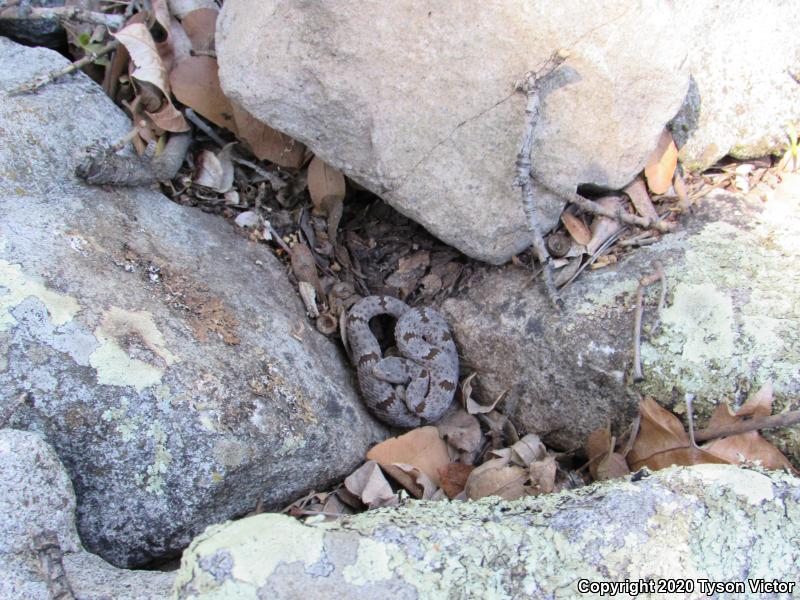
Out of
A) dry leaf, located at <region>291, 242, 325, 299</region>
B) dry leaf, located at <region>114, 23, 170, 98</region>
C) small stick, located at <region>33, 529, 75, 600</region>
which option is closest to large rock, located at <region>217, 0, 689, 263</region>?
dry leaf, located at <region>114, 23, 170, 98</region>

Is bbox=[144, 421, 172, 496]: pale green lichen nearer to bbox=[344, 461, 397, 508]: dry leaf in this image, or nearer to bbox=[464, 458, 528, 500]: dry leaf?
bbox=[344, 461, 397, 508]: dry leaf

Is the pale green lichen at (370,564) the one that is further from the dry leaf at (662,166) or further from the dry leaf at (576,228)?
the dry leaf at (662,166)

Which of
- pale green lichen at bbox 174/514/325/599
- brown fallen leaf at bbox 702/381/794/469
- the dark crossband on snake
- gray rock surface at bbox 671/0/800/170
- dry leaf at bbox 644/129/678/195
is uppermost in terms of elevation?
gray rock surface at bbox 671/0/800/170

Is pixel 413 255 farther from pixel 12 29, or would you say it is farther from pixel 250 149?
pixel 12 29

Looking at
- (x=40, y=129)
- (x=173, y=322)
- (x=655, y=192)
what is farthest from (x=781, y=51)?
(x=40, y=129)

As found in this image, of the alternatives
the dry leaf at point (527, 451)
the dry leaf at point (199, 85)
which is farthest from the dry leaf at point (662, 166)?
the dry leaf at point (199, 85)

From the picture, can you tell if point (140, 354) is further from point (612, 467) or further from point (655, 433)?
point (655, 433)
